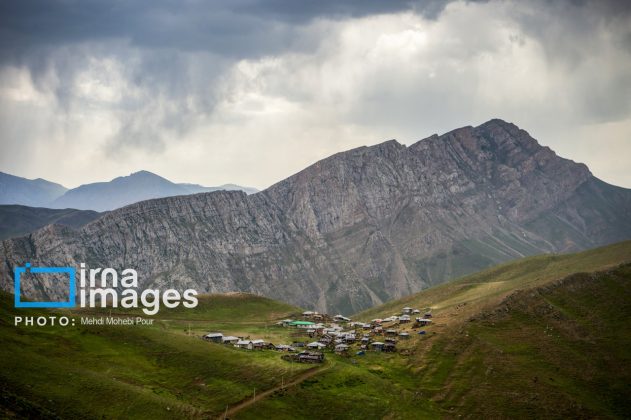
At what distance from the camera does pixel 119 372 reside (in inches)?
4065

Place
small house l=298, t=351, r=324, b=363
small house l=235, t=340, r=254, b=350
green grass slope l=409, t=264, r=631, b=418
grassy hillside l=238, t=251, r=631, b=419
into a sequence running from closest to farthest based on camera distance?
1. grassy hillside l=238, t=251, r=631, b=419
2. green grass slope l=409, t=264, r=631, b=418
3. small house l=298, t=351, r=324, b=363
4. small house l=235, t=340, r=254, b=350

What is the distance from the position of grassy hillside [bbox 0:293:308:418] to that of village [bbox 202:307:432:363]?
8731 millimetres

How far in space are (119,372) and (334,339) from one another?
214ft

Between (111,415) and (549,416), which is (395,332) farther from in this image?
(111,415)

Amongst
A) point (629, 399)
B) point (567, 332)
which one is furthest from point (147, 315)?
point (629, 399)

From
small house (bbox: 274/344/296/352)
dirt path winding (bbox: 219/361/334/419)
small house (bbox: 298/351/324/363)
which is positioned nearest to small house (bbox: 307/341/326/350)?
small house (bbox: 274/344/296/352)

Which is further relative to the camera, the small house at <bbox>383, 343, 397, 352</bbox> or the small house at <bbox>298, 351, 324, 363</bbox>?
the small house at <bbox>383, 343, 397, 352</bbox>

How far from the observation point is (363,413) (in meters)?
104

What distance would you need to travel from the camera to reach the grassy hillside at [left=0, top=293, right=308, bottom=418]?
8428cm

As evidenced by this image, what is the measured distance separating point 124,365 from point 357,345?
63.4 metres

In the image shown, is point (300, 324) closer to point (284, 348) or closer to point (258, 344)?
point (258, 344)

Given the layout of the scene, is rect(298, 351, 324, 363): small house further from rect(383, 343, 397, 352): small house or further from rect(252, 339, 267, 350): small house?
rect(383, 343, 397, 352): small house

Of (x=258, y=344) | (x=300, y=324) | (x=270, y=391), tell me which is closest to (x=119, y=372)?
(x=270, y=391)

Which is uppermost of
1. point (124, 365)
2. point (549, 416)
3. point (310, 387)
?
point (124, 365)
